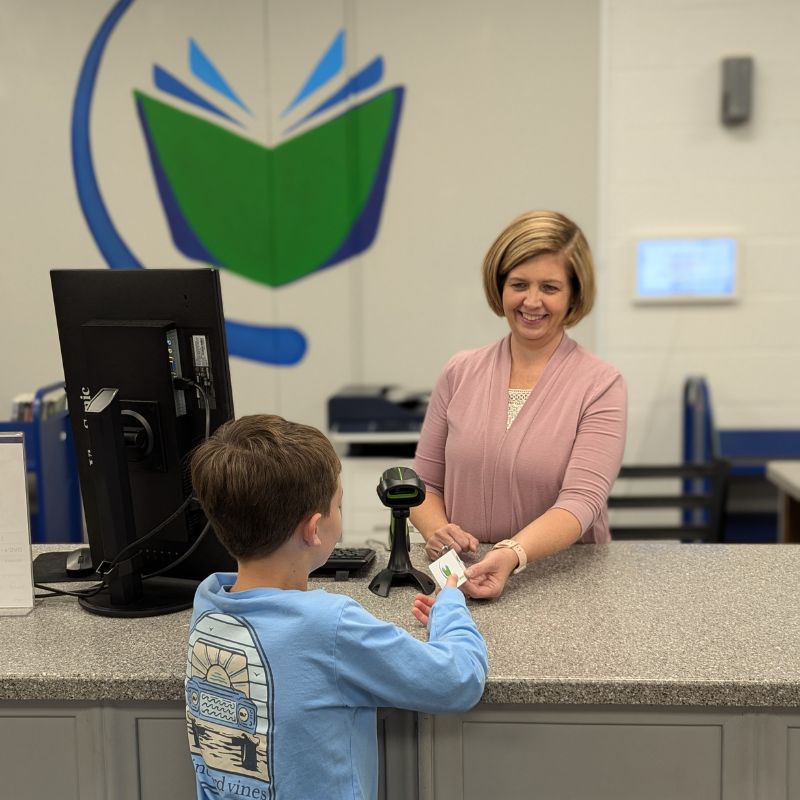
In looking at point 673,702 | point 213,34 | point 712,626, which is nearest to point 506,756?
point 673,702

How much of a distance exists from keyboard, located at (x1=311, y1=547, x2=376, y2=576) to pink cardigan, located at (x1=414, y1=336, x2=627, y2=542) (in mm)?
263

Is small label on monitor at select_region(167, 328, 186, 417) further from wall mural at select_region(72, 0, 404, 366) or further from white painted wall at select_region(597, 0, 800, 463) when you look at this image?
white painted wall at select_region(597, 0, 800, 463)

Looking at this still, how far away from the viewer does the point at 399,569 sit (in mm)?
1786

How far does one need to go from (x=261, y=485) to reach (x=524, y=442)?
0.88m

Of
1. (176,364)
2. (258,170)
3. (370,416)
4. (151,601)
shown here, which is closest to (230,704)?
(151,601)

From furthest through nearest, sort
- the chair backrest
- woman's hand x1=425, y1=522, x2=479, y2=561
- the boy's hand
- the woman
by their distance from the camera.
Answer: the chair backrest < the woman < woman's hand x1=425, y1=522, x2=479, y2=561 < the boy's hand

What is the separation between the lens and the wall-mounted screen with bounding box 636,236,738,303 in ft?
13.6

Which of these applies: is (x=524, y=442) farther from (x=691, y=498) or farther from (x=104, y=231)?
(x=104, y=231)

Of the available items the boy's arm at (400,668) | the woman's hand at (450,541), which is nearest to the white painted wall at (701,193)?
the woman's hand at (450,541)

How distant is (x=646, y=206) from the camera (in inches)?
164

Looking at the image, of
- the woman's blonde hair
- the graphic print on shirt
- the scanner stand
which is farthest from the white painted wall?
the graphic print on shirt

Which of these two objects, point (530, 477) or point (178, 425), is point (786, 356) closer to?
point (530, 477)

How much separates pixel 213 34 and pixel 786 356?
2741mm

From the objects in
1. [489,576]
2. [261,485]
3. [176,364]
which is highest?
[176,364]
